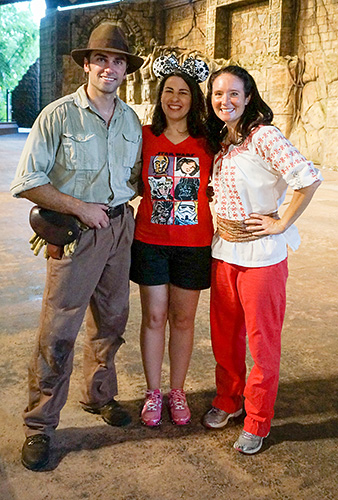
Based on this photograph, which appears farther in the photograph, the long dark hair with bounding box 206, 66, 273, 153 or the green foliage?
the green foliage

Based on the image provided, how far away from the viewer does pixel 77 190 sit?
7.21 ft

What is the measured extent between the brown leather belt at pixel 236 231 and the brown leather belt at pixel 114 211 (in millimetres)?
437

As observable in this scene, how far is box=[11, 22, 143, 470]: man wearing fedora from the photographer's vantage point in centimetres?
212

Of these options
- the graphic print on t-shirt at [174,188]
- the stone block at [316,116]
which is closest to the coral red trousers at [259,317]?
the graphic print on t-shirt at [174,188]

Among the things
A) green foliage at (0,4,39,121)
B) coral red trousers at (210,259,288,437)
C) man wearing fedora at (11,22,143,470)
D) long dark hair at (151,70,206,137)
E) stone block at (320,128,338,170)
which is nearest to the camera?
man wearing fedora at (11,22,143,470)

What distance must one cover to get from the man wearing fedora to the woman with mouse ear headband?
10cm

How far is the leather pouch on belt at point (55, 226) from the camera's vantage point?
7.02 feet

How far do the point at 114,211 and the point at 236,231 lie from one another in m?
0.51

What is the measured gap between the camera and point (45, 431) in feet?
7.36

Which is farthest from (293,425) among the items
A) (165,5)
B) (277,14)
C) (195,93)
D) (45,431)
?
(165,5)

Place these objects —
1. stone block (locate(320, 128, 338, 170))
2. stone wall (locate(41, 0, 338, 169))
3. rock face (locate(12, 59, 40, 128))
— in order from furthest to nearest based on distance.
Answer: rock face (locate(12, 59, 40, 128))
stone wall (locate(41, 0, 338, 169))
stone block (locate(320, 128, 338, 170))

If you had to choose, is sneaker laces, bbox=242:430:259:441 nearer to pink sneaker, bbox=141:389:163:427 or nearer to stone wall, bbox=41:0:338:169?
pink sneaker, bbox=141:389:163:427

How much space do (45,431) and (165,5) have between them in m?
20.7

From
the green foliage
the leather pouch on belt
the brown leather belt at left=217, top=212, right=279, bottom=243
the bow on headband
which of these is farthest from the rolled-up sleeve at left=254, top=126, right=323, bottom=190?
the green foliage
